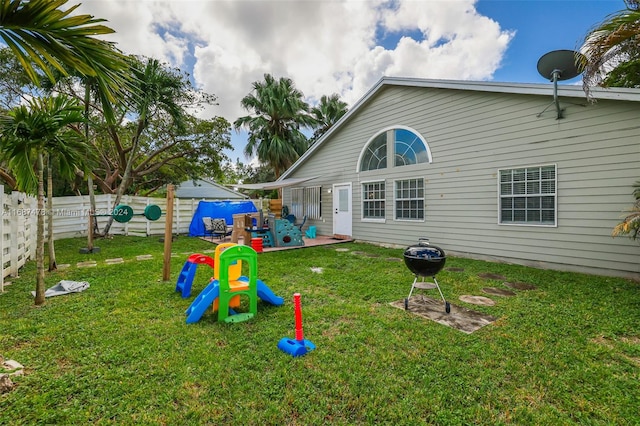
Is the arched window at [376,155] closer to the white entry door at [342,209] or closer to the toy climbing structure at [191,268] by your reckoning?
the white entry door at [342,209]

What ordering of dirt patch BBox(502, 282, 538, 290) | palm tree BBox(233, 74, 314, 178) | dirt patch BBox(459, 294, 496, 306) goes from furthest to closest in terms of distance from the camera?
1. palm tree BBox(233, 74, 314, 178)
2. dirt patch BBox(502, 282, 538, 290)
3. dirt patch BBox(459, 294, 496, 306)

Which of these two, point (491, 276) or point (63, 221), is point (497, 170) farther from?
point (63, 221)

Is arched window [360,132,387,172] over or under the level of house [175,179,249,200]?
over

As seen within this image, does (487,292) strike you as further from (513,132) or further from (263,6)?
(263,6)

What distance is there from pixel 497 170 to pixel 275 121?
12488mm

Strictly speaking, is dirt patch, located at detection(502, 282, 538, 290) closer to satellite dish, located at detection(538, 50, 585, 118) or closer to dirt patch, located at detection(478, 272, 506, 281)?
dirt patch, located at detection(478, 272, 506, 281)

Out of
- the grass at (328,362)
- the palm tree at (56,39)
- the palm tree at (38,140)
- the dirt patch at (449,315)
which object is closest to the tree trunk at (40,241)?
the palm tree at (38,140)

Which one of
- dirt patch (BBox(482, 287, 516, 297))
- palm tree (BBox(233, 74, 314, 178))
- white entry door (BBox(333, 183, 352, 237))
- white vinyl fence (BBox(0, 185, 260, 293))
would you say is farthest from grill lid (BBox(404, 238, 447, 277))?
palm tree (BBox(233, 74, 314, 178))

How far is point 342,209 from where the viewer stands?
10195mm

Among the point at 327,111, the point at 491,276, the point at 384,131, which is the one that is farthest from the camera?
the point at 327,111

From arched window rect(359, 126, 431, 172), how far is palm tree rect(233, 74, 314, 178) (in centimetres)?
752

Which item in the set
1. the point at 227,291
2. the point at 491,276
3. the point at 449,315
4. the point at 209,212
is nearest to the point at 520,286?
the point at 491,276

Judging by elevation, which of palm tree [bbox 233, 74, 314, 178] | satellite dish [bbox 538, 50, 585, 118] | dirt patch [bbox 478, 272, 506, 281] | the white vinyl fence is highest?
palm tree [bbox 233, 74, 314, 178]

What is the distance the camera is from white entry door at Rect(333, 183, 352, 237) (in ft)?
32.6
